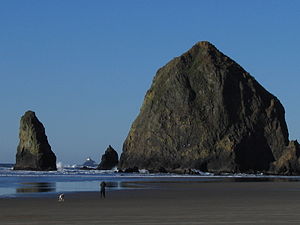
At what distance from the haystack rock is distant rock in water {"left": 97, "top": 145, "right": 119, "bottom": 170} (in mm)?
5554

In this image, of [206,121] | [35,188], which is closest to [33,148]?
[206,121]

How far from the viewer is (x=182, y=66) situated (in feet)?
637

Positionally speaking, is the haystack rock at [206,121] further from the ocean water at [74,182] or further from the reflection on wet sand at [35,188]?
the reflection on wet sand at [35,188]

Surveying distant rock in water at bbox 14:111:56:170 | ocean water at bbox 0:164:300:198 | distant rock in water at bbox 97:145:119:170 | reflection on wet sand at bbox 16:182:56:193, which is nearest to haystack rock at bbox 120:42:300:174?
distant rock in water at bbox 97:145:119:170

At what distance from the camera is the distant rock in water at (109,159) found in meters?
188

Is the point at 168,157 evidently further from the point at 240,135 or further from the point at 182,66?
the point at 182,66

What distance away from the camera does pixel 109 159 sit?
190 m

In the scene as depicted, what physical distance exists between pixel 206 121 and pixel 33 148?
4622 cm

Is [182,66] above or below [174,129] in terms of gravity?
above

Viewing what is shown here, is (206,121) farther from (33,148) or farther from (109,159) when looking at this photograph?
(33,148)

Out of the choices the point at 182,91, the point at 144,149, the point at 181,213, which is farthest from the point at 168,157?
the point at 181,213

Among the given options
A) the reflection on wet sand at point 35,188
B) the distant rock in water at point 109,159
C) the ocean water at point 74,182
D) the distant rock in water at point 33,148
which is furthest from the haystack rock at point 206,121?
the reflection on wet sand at point 35,188

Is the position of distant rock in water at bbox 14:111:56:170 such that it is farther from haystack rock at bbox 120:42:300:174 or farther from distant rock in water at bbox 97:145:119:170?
haystack rock at bbox 120:42:300:174

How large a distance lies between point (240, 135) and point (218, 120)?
754 centimetres
